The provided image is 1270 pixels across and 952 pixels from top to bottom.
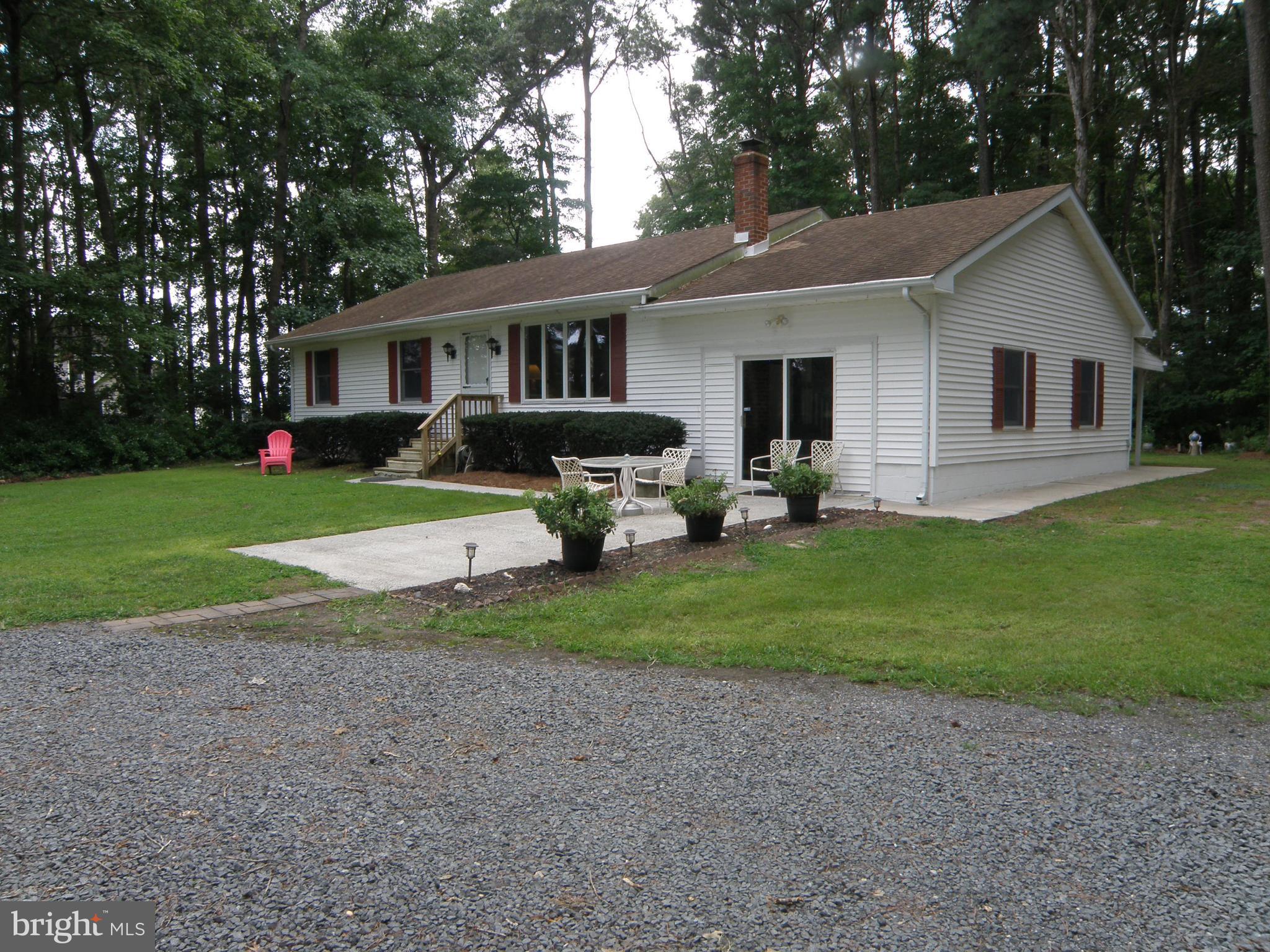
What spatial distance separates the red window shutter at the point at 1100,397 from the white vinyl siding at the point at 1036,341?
0.14 meters

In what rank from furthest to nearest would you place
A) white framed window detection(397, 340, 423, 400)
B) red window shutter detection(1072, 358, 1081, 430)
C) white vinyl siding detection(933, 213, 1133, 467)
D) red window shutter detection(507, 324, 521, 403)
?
white framed window detection(397, 340, 423, 400) < red window shutter detection(507, 324, 521, 403) < red window shutter detection(1072, 358, 1081, 430) < white vinyl siding detection(933, 213, 1133, 467)

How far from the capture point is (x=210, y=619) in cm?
579

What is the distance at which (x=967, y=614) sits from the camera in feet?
18.7

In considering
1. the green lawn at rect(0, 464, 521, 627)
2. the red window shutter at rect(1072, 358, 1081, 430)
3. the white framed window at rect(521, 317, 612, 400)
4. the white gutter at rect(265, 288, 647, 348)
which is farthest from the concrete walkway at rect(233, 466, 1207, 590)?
the white framed window at rect(521, 317, 612, 400)

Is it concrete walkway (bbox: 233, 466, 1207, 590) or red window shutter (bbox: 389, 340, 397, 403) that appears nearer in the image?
concrete walkway (bbox: 233, 466, 1207, 590)

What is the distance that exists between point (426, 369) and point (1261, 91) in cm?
1777

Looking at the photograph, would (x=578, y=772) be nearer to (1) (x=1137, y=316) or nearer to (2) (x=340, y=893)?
(2) (x=340, y=893)

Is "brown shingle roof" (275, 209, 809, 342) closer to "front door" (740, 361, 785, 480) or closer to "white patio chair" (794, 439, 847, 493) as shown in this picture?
"front door" (740, 361, 785, 480)

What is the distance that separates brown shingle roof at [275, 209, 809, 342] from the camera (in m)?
15.4

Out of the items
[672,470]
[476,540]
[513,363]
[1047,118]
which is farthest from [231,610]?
[1047,118]

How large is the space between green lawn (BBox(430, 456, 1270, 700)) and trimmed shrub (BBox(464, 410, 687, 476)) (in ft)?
17.0

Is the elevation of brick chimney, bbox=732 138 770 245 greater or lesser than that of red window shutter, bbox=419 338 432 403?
greater

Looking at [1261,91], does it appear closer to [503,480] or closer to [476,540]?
[503,480]

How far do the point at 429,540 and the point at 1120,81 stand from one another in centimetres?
2658
